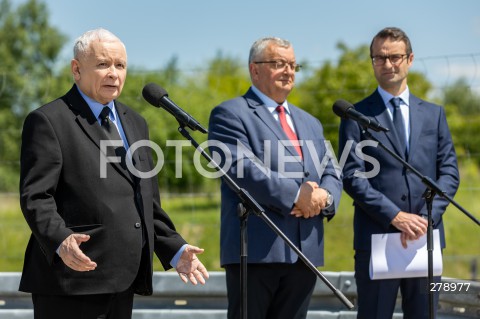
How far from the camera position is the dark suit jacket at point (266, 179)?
477cm

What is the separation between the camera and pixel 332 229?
1525 centimetres

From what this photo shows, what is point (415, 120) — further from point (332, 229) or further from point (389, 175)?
point (332, 229)

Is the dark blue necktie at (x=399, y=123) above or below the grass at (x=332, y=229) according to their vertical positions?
above

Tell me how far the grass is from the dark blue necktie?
2.14 feet

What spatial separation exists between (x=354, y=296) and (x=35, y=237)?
2.51 m

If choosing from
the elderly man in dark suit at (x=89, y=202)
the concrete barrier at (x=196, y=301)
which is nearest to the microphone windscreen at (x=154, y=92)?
the elderly man in dark suit at (x=89, y=202)

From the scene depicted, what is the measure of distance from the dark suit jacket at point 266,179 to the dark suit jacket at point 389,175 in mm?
193

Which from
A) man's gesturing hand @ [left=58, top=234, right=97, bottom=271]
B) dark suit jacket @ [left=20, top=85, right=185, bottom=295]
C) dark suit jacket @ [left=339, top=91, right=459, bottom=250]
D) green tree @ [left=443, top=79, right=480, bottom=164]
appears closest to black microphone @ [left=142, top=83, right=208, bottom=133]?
dark suit jacket @ [left=20, top=85, right=185, bottom=295]

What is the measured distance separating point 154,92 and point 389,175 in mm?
1712

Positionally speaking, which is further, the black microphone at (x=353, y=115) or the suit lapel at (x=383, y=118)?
the suit lapel at (x=383, y=118)

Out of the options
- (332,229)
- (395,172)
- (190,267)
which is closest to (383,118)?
(395,172)

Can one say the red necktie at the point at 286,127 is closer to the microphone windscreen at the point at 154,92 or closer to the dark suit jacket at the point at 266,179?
the dark suit jacket at the point at 266,179

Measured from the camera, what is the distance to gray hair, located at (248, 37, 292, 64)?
5062mm

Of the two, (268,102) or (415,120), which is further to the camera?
(415,120)
